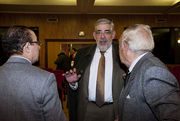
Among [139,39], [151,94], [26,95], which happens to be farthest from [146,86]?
[26,95]

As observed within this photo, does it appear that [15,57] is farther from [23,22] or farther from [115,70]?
[23,22]

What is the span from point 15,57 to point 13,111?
39cm

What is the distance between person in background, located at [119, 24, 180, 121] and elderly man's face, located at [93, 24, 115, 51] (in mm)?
772

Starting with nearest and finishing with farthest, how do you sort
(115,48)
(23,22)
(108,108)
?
1. (108,108)
2. (115,48)
3. (23,22)

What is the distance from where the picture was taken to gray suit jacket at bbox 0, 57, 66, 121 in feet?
3.54

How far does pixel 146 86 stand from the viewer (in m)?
1.07

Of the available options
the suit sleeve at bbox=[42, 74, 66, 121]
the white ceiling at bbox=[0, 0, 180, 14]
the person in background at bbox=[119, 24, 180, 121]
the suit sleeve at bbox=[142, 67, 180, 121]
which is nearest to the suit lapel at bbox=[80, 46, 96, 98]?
the person in background at bbox=[119, 24, 180, 121]

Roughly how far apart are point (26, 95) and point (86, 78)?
1.08 meters

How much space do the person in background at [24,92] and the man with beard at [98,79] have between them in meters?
0.83

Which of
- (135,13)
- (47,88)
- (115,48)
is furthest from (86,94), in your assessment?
(135,13)

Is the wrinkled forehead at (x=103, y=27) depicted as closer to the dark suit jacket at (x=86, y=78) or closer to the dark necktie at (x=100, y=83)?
the dark suit jacket at (x=86, y=78)

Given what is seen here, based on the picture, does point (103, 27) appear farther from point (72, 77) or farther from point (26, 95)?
point (26, 95)

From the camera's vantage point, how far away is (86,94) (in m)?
2.02

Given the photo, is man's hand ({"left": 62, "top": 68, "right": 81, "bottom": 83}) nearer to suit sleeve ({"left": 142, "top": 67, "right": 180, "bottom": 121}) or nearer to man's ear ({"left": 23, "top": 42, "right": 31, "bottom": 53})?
man's ear ({"left": 23, "top": 42, "right": 31, "bottom": 53})
